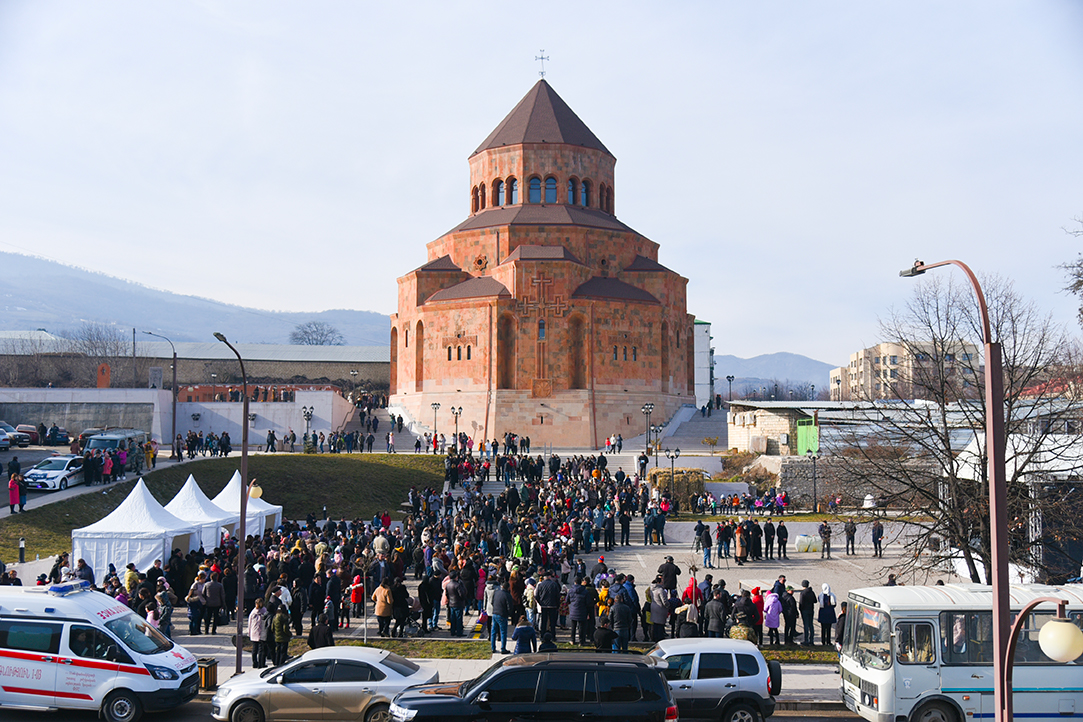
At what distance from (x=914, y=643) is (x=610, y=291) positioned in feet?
133

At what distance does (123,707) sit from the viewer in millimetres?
12633

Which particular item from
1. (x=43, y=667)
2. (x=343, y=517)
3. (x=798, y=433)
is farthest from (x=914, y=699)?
(x=798, y=433)

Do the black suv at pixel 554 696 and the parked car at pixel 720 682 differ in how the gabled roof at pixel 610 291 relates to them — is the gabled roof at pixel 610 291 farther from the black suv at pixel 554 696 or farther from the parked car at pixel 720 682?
the black suv at pixel 554 696

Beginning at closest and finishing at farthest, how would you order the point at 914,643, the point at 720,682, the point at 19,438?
the point at 720,682 < the point at 914,643 < the point at 19,438

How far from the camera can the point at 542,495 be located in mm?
30172

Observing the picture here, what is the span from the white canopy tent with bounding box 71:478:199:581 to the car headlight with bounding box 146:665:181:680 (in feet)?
26.3

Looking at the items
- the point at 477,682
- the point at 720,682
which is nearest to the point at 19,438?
the point at 477,682

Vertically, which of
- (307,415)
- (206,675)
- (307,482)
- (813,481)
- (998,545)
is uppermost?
(307,415)

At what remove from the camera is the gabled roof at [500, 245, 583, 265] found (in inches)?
2032

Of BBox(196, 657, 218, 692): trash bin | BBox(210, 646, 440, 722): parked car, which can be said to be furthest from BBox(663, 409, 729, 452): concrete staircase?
BBox(210, 646, 440, 722): parked car

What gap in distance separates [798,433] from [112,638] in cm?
3324

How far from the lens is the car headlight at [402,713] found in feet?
35.0

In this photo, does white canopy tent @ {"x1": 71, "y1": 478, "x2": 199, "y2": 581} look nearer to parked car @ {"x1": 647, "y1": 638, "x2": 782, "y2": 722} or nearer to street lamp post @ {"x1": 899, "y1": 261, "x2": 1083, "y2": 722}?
parked car @ {"x1": 647, "y1": 638, "x2": 782, "y2": 722}

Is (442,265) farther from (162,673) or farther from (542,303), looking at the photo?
(162,673)
